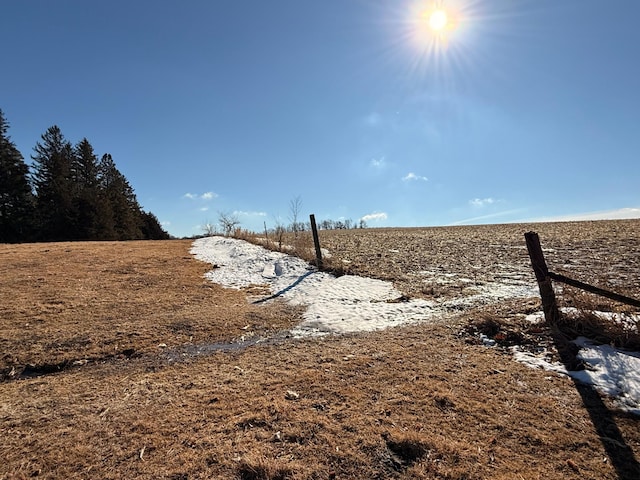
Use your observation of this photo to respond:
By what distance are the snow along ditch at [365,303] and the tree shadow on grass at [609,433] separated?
0.14 meters

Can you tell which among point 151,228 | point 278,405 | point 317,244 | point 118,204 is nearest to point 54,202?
point 118,204

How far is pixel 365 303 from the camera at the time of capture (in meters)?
6.79

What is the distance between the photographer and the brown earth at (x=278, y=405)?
7.07ft

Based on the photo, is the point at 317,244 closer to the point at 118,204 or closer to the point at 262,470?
the point at 262,470

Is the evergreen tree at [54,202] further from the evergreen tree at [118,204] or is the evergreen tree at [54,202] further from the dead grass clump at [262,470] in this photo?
the dead grass clump at [262,470]

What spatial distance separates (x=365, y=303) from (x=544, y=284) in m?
3.37

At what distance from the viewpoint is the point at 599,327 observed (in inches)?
153

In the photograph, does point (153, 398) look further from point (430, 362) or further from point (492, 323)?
point (492, 323)

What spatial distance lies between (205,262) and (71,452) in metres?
10.1

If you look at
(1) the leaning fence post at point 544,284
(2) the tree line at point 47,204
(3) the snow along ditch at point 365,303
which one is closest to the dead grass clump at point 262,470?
(3) the snow along ditch at point 365,303

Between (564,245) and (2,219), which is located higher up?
(2,219)

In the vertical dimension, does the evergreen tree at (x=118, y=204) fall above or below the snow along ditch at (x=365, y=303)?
above

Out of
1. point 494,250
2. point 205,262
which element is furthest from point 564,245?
point 205,262

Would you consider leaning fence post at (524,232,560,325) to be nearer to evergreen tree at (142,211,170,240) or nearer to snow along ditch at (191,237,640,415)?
snow along ditch at (191,237,640,415)
